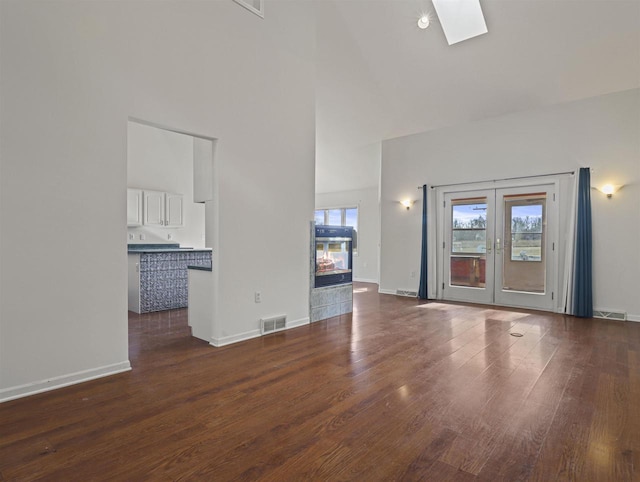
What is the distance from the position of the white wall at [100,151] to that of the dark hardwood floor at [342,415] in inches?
15.5

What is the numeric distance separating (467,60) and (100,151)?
4.95 meters

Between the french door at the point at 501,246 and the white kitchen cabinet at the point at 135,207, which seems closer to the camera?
the french door at the point at 501,246

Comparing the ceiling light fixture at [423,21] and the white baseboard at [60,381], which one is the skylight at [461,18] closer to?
the ceiling light fixture at [423,21]

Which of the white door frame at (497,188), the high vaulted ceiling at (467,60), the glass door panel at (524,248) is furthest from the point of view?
the glass door panel at (524,248)

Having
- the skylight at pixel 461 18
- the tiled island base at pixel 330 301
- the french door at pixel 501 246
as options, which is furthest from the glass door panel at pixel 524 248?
the tiled island base at pixel 330 301

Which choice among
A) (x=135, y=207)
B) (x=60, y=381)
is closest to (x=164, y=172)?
(x=135, y=207)

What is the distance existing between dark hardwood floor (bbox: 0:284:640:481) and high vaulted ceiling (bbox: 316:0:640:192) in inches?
143

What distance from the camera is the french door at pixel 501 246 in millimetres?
5578

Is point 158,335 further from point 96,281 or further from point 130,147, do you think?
point 130,147

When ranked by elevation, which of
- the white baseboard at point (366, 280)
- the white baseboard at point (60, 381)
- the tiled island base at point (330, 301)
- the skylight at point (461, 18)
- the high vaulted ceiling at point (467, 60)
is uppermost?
the skylight at point (461, 18)

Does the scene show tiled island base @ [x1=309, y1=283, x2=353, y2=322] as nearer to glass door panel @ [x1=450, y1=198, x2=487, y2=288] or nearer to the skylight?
glass door panel @ [x1=450, y1=198, x2=487, y2=288]

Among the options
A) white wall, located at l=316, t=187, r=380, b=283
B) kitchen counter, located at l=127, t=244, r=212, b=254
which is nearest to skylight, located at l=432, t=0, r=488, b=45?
white wall, located at l=316, t=187, r=380, b=283

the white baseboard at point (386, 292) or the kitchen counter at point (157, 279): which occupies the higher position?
the kitchen counter at point (157, 279)

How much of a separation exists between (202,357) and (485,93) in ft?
18.3
